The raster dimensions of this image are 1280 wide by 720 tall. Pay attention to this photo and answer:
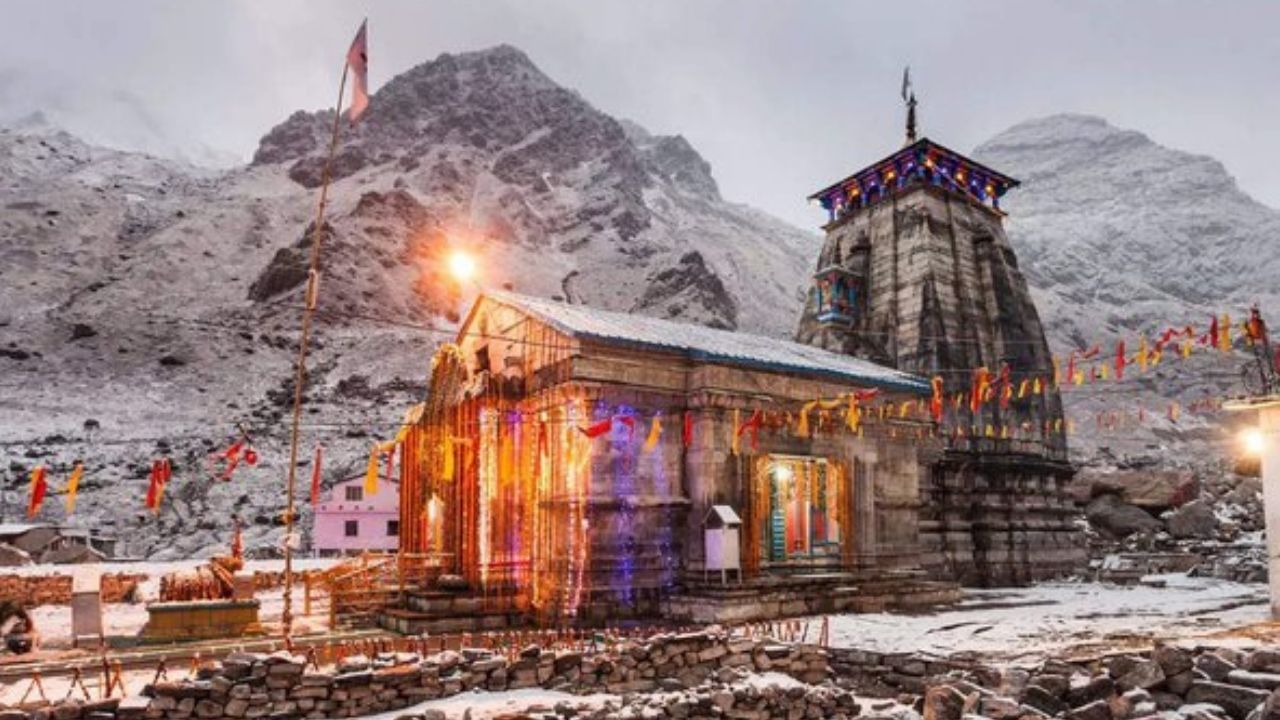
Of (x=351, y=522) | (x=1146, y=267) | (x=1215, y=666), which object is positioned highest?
(x=1146, y=267)

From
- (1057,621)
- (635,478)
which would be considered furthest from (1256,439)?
(635,478)

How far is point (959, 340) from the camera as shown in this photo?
34.4 metres

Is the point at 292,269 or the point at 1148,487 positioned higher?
the point at 292,269

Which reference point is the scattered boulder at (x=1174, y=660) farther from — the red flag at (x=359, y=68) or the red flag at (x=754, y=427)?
the red flag at (x=359, y=68)

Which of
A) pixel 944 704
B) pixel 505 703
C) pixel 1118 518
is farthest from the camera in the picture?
pixel 1118 518

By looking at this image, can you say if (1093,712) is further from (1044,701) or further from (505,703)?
(505,703)

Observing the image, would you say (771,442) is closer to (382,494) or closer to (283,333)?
(382,494)

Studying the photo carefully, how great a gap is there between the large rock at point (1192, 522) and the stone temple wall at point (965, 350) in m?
8.25

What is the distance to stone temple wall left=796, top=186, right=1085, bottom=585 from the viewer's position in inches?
1277

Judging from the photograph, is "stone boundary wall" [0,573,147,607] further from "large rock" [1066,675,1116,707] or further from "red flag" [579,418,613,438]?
"large rock" [1066,675,1116,707]

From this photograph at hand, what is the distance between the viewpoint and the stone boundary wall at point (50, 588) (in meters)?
28.2

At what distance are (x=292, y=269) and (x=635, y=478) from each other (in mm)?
95184

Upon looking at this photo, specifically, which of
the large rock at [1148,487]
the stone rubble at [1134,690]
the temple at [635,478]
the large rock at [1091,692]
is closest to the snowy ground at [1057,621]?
the temple at [635,478]

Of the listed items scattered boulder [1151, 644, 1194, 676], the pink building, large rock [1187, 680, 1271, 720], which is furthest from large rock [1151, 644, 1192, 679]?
the pink building
